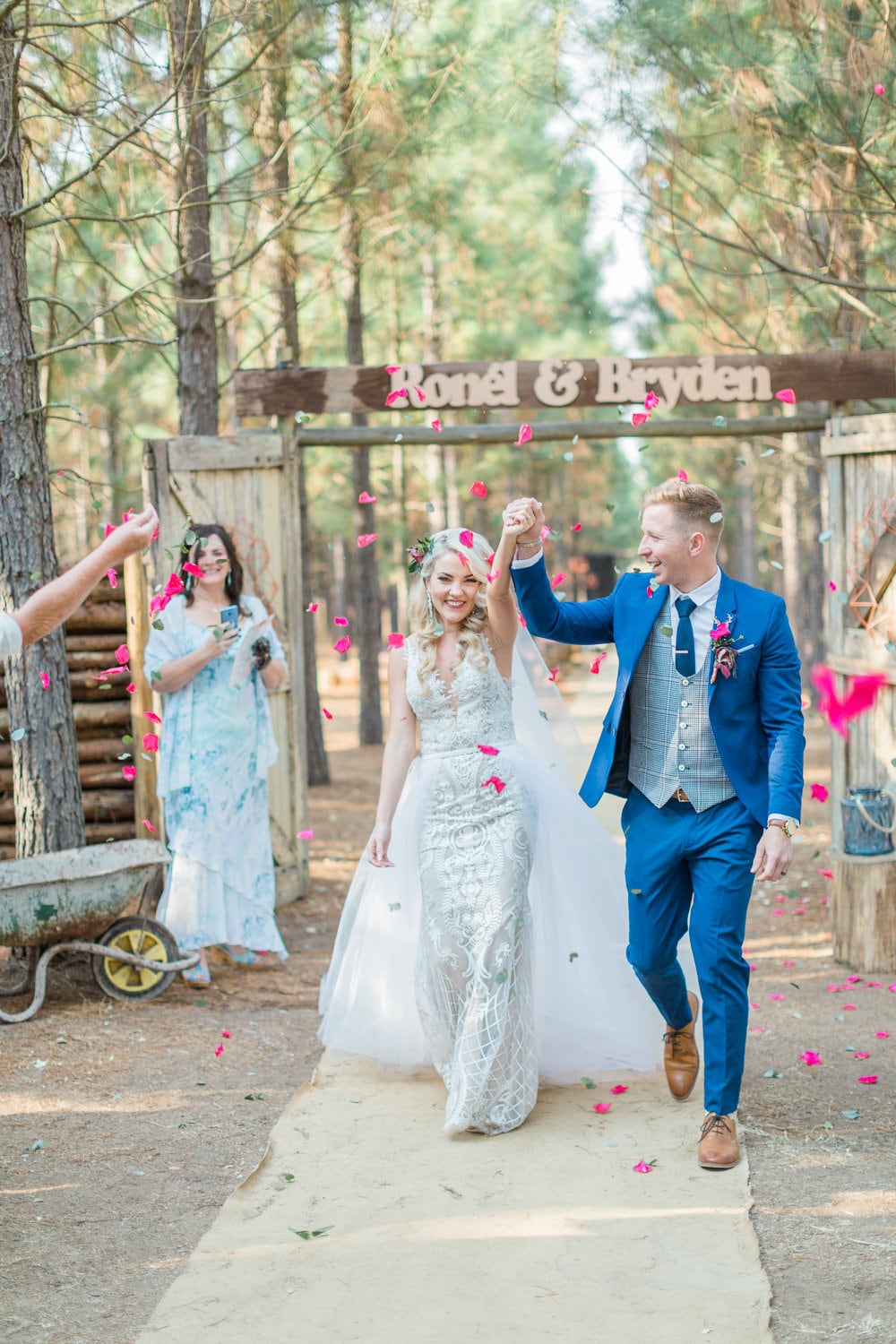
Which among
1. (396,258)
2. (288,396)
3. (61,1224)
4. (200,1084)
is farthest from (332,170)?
(61,1224)

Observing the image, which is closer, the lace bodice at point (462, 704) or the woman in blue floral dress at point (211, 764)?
the lace bodice at point (462, 704)

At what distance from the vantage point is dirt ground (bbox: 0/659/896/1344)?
11.2ft

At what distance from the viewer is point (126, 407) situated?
21422mm

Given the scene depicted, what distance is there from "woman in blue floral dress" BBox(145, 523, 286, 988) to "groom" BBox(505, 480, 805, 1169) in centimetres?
257

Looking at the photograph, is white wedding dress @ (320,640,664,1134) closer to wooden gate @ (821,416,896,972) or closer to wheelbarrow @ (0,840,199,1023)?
wheelbarrow @ (0,840,199,1023)

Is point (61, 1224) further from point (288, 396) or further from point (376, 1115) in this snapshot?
point (288, 396)

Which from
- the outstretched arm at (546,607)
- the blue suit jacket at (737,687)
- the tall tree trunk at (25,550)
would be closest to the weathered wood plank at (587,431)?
the tall tree trunk at (25,550)

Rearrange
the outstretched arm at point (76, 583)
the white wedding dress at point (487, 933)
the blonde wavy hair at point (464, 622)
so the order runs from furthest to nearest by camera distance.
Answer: the blonde wavy hair at point (464, 622)
the white wedding dress at point (487, 933)
the outstretched arm at point (76, 583)

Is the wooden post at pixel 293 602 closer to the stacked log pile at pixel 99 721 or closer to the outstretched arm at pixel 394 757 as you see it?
the stacked log pile at pixel 99 721

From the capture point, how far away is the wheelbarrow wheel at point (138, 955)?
6098 millimetres

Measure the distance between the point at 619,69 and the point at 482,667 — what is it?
412 centimetres

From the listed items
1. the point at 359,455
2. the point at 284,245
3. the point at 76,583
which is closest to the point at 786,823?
the point at 76,583

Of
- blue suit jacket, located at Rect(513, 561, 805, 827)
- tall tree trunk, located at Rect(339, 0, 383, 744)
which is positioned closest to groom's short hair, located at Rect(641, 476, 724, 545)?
blue suit jacket, located at Rect(513, 561, 805, 827)

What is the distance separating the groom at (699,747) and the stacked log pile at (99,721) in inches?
152
